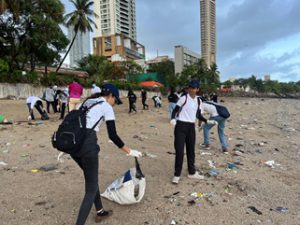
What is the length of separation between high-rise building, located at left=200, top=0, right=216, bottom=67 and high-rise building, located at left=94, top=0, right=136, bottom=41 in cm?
3017

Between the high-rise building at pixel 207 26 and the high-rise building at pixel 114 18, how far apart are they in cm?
3017

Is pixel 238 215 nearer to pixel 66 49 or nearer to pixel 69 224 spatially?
pixel 69 224

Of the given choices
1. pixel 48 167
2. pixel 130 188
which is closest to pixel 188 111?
pixel 130 188

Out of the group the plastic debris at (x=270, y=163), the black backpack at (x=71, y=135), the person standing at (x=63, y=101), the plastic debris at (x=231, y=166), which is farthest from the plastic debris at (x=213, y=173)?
the person standing at (x=63, y=101)

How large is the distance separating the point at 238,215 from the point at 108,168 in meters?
2.37

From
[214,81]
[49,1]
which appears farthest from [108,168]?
[214,81]

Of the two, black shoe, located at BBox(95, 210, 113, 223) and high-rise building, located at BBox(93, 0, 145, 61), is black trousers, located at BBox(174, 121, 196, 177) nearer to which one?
Answer: black shoe, located at BBox(95, 210, 113, 223)

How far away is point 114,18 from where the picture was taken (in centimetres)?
9775

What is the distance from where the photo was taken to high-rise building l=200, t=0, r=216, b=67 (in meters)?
106

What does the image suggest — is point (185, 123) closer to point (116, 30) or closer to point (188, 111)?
point (188, 111)

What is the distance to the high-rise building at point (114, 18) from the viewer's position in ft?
320

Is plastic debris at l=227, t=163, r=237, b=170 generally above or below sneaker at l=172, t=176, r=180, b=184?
below

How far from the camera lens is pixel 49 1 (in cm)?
2211

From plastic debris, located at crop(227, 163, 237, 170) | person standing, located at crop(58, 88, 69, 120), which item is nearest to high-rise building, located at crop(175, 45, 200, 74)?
person standing, located at crop(58, 88, 69, 120)
